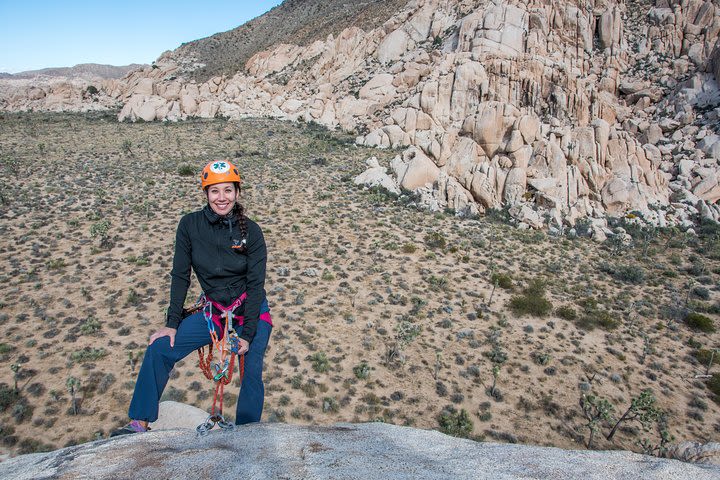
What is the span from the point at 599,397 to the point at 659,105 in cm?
5454

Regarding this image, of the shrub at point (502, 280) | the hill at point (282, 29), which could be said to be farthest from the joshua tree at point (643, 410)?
the hill at point (282, 29)

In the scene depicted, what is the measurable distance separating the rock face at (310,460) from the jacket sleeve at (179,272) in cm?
139

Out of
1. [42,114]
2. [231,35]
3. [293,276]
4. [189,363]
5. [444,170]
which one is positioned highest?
[231,35]

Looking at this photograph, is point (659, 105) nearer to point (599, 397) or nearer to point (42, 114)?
point (599, 397)

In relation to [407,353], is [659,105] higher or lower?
higher

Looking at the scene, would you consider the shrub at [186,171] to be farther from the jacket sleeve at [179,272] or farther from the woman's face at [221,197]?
the woman's face at [221,197]

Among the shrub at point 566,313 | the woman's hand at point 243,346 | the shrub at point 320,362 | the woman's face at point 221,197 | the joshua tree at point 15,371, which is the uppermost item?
the woman's face at point 221,197

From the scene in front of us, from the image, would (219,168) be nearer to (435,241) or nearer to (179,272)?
(179,272)

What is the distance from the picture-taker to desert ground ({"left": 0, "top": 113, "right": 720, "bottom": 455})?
10.9m

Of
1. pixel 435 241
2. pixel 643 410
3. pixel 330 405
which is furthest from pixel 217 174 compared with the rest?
pixel 435 241

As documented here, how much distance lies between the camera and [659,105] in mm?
48875

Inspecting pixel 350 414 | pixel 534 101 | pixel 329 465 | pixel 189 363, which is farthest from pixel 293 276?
pixel 534 101

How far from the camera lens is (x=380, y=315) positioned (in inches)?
627

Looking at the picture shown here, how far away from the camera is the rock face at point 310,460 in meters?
3.08
